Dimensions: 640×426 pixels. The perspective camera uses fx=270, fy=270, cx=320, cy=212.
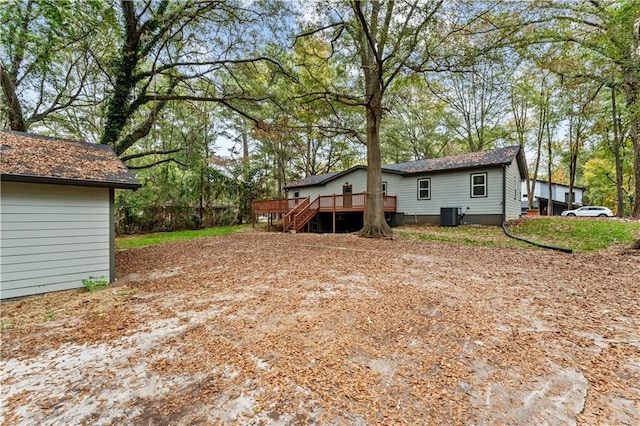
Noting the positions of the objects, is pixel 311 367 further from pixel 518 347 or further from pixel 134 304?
pixel 134 304

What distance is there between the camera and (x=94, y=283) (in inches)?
210

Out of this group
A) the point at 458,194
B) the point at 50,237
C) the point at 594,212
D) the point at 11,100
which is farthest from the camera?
the point at 594,212

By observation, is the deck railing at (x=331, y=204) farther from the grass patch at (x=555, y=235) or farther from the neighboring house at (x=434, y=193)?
the grass patch at (x=555, y=235)

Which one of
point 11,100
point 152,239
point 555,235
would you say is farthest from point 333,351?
point 152,239

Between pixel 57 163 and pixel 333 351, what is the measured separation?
643 centimetres

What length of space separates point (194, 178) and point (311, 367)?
17.8 m

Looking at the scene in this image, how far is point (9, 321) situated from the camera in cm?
370

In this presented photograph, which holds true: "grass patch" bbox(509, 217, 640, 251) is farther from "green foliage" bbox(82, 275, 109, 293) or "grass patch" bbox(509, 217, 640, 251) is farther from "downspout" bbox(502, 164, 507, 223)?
"green foliage" bbox(82, 275, 109, 293)

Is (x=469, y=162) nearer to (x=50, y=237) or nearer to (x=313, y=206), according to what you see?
(x=313, y=206)

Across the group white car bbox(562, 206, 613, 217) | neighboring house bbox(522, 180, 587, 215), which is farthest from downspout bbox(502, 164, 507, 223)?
neighboring house bbox(522, 180, 587, 215)

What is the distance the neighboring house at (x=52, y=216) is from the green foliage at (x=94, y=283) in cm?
9

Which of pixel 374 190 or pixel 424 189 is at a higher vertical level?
pixel 424 189

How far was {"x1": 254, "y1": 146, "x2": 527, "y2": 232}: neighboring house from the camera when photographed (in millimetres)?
13023

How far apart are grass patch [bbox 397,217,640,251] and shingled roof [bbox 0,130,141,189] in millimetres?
9604
